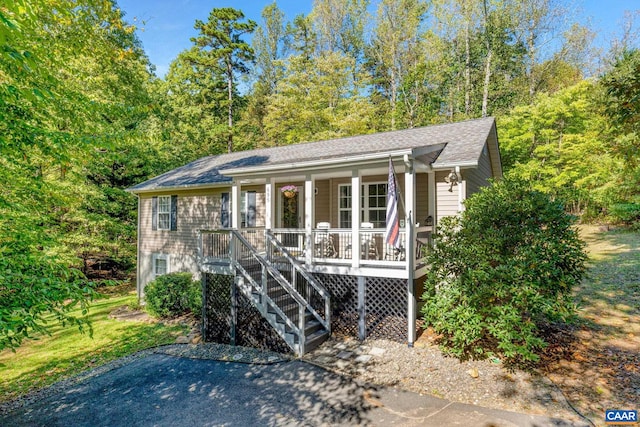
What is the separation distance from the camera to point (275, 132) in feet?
79.3

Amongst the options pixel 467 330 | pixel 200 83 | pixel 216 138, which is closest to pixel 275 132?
pixel 216 138

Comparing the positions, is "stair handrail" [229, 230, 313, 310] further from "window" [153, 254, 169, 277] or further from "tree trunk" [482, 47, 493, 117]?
"tree trunk" [482, 47, 493, 117]

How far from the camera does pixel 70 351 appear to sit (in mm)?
9672

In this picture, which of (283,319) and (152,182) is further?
(152,182)

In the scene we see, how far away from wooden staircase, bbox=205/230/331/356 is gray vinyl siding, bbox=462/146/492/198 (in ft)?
16.7

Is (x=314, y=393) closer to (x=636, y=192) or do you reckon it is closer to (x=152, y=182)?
(x=152, y=182)

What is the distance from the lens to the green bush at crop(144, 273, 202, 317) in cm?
1155

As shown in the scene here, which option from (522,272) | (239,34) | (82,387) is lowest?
(82,387)

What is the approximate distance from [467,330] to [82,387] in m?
7.92

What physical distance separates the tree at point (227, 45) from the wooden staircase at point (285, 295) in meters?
18.9

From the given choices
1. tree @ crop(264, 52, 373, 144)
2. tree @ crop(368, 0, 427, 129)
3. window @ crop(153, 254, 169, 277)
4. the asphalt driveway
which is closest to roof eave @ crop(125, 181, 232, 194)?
window @ crop(153, 254, 169, 277)

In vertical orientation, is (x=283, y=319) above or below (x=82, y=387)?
above

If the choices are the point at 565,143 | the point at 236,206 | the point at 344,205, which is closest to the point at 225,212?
the point at 236,206

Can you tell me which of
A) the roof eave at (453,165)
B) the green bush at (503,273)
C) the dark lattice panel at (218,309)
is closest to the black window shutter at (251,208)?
the dark lattice panel at (218,309)
